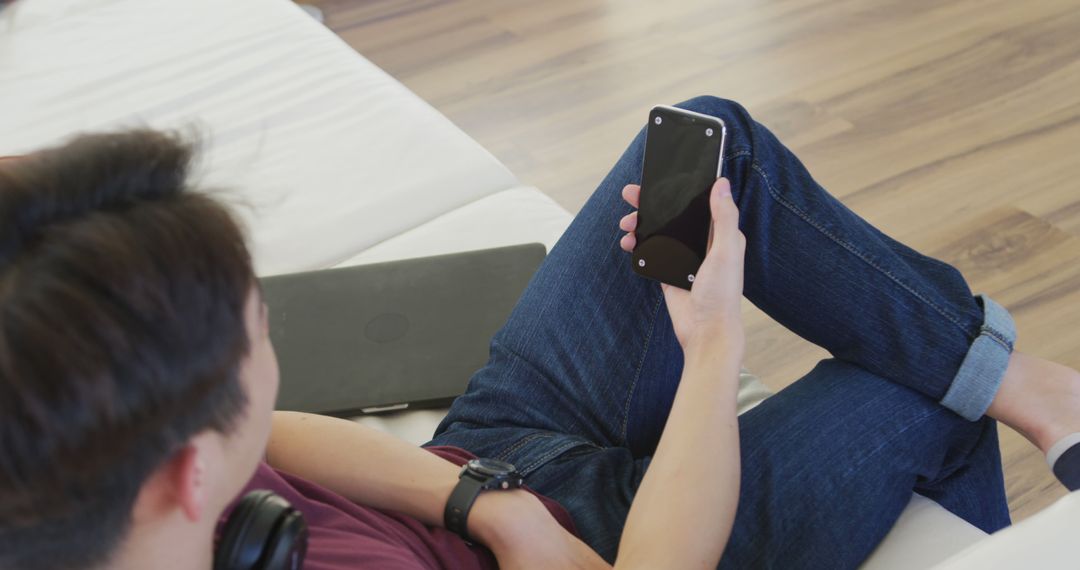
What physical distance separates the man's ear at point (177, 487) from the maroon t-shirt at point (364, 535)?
0.14m

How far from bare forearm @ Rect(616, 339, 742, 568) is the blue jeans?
0.12 m

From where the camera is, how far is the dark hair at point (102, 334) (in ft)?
1.73

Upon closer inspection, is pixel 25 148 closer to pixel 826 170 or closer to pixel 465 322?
pixel 465 322

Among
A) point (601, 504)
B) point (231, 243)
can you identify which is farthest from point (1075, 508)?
point (231, 243)

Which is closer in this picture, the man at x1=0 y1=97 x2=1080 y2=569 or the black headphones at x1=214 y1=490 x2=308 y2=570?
the man at x1=0 y1=97 x2=1080 y2=569

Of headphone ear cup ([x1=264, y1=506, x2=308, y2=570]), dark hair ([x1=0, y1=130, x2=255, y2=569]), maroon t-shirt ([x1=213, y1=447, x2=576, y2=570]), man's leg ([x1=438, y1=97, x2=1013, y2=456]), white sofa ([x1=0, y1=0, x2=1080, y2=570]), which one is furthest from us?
white sofa ([x1=0, y1=0, x2=1080, y2=570])

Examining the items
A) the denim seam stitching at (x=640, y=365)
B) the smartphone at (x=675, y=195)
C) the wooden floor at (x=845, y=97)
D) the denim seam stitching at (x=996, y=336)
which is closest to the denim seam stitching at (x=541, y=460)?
the denim seam stitching at (x=640, y=365)

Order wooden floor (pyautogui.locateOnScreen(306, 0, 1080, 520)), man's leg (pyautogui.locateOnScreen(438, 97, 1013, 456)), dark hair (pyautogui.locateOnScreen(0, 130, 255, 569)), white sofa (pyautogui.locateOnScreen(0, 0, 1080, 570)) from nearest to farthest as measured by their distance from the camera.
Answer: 1. dark hair (pyautogui.locateOnScreen(0, 130, 255, 569))
2. man's leg (pyautogui.locateOnScreen(438, 97, 1013, 456))
3. white sofa (pyautogui.locateOnScreen(0, 0, 1080, 570))
4. wooden floor (pyautogui.locateOnScreen(306, 0, 1080, 520))

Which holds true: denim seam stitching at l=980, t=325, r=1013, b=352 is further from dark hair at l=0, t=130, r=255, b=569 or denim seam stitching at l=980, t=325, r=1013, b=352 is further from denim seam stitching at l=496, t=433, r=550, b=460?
dark hair at l=0, t=130, r=255, b=569

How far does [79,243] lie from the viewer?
21.7 inches

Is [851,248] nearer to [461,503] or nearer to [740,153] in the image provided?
[740,153]

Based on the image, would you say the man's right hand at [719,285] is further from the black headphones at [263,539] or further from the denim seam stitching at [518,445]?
the black headphones at [263,539]

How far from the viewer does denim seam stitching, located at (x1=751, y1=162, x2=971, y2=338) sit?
1034 mm

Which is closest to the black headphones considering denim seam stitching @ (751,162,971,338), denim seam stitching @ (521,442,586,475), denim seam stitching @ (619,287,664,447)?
denim seam stitching @ (521,442,586,475)
